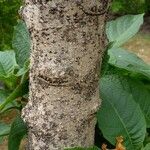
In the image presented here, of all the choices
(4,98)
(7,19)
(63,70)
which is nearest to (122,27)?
(4,98)

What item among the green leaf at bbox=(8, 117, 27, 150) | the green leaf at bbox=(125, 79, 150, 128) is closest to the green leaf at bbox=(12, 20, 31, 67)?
the green leaf at bbox=(8, 117, 27, 150)

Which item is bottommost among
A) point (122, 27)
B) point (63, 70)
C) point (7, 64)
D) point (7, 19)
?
point (7, 19)

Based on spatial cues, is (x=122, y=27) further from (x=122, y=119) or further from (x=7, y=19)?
(x=7, y=19)

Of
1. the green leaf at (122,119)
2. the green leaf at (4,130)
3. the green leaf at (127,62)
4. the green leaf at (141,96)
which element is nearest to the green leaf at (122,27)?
the green leaf at (127,62)

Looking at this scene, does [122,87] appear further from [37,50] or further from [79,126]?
[37,50]

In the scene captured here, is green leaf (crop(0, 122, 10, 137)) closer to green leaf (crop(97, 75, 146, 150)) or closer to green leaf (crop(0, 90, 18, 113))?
green leaf (crop(0, 90, 18, 113))

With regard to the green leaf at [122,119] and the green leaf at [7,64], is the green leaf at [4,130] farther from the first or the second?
the green leaf at [122,119]
